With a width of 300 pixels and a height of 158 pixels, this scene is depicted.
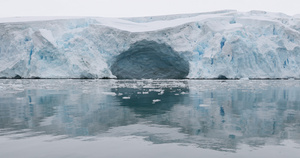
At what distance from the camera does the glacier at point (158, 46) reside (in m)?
25.6

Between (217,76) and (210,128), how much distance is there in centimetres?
2290

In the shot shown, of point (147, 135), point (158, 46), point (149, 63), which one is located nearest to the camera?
point (147, 135)

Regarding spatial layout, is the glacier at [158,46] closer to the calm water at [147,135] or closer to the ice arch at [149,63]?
the ice arch at [149,63]

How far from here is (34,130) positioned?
4.12m

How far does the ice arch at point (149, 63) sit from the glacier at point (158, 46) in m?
0.23

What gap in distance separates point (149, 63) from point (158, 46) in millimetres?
4086

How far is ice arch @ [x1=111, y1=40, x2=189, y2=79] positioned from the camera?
28797 millimetres

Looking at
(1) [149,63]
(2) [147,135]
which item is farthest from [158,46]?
(2) [147,135]

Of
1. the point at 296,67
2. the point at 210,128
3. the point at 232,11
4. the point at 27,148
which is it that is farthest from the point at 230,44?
the point at 27,148

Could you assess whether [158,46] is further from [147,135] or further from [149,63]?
[147,135]

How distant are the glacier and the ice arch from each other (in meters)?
0.23

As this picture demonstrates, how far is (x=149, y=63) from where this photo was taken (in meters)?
32.3

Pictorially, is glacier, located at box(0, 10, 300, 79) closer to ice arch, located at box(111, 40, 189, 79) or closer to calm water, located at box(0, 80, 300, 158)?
ice arch, located at box(111, 40, 189, 79)

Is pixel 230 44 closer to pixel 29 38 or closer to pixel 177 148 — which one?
pixel 29 38
